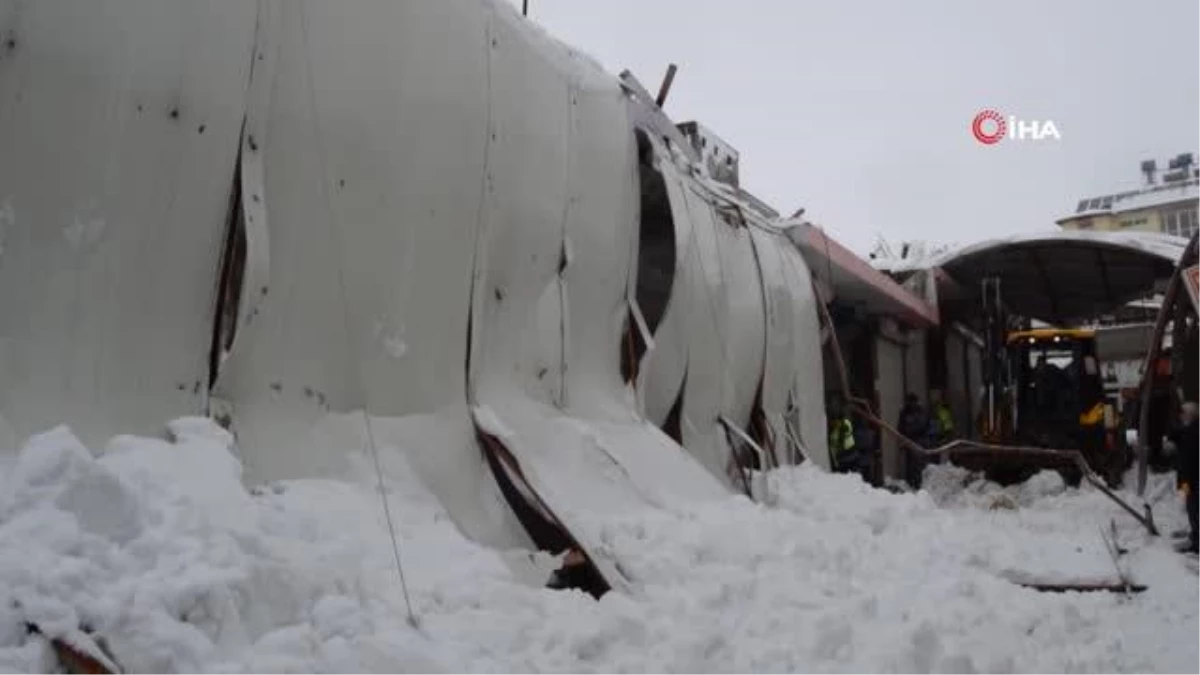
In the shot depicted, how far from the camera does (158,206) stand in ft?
11.1

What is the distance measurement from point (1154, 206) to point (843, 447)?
44714mm

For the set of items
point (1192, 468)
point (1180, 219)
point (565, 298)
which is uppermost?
point (565, 298)

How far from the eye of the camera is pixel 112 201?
3.22 m

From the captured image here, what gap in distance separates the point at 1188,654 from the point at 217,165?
4.80 meters

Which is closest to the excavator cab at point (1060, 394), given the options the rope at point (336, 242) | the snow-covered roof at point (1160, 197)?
the rope at point (336, 242)

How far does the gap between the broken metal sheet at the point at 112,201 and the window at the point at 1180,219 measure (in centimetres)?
5026

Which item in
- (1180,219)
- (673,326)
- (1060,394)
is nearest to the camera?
(673,326)

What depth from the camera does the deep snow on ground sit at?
96.7 inches

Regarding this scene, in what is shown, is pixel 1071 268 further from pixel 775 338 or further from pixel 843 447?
pixel 775 338

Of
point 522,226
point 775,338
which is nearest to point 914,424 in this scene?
point 775,338

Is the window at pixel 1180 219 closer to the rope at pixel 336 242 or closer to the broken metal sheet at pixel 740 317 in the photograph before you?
the broken metal sheet at pixel 740 317

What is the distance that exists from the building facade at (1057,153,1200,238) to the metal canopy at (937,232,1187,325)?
3087 centimetres

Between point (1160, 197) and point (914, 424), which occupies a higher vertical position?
point (1160, 197)

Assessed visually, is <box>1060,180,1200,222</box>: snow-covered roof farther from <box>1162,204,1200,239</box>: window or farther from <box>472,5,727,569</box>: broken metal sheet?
<box>472,5,727,569</box>: broken metal sheet
